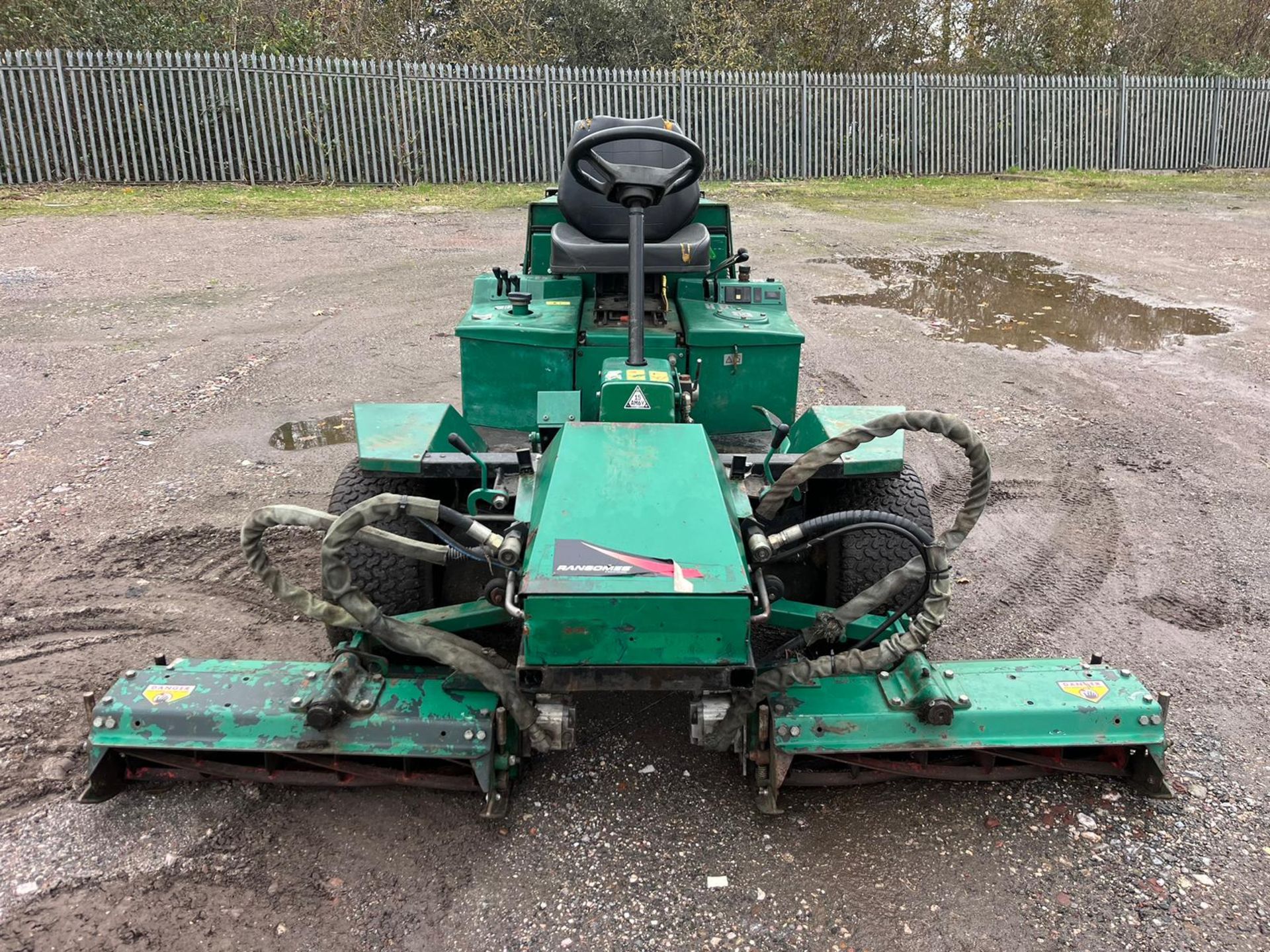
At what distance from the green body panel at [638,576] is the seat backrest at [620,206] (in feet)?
7.12

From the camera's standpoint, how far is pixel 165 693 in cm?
278

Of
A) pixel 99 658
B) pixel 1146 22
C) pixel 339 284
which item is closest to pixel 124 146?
pixel 339 284

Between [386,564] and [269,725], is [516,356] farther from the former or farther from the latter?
[269,725]

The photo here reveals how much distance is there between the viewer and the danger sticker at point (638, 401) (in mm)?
3293

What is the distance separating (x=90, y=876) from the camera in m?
2.56

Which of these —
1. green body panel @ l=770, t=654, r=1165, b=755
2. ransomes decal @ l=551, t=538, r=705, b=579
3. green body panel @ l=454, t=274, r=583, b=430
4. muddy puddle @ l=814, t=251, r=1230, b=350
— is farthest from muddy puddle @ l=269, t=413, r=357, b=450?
muddy puddle @ l=814, t=251, r=1230, b=350

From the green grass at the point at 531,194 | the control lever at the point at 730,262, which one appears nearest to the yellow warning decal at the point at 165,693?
the control lever at the point at 730,262

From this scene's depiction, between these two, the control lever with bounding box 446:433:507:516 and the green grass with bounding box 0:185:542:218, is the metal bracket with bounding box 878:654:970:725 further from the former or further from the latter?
the green grass with bounding box 0:185:542:218

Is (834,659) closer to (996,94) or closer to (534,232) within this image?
(534,232)

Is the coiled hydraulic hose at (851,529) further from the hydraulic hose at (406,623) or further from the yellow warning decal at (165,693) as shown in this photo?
the yellow warning decal at (165,693)

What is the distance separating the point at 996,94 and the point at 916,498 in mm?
15295

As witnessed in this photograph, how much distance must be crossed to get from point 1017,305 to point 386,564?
719 cm

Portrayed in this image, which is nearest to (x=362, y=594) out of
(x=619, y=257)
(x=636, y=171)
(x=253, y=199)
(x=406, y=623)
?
(x=406, y=623)

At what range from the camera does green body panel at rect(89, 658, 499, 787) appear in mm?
2715
